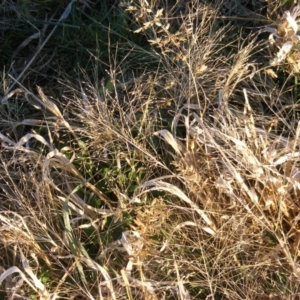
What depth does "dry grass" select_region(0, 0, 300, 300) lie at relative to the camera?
178cm

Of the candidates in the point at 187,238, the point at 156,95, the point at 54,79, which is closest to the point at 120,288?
the point at 187,238

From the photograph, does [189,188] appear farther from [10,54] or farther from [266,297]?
[10,54]

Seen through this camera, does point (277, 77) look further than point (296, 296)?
Yes

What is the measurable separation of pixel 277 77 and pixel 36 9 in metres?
0.80

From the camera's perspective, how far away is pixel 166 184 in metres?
1.79

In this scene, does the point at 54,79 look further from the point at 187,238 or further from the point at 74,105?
the point at 187,238

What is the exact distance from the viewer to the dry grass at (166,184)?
178cm

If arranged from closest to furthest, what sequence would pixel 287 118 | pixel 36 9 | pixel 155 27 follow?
pixel 287 118, pixel 155 27, pixel 36 9

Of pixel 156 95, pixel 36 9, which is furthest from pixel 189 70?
pixel 36 9

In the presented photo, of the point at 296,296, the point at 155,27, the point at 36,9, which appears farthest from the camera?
the point at 36,9

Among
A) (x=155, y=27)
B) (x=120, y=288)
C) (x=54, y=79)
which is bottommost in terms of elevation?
(x=120, y=288)

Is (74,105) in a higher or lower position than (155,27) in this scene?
lower

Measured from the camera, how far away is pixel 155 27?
2145 millimetres

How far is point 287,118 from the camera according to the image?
1969mm
